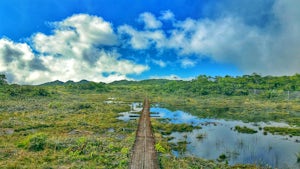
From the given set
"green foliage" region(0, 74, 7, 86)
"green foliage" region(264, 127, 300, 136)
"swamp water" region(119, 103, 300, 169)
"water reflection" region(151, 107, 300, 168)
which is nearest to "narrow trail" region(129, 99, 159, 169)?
"swamp water" region(119, 103, 300, 169)

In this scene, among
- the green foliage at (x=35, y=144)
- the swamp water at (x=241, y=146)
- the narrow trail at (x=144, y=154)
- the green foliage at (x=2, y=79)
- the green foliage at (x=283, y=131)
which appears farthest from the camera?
the green foliage at (x=2, y=79)

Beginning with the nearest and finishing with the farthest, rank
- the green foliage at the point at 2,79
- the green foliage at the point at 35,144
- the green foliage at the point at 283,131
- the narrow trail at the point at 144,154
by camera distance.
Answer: the narrow trail at the point at 144,154 → the green foliage at the point at 35,144 → the green foliage at the point at 283,131 → the green foliage at the point at 2,79

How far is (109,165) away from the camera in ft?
63.0

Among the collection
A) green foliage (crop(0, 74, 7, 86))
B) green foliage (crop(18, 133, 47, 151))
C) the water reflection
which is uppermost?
green foliage (crop(0, 74, 7, 86))

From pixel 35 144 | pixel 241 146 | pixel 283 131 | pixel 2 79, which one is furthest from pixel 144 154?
pixel 2 79

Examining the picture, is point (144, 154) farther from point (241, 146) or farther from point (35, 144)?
point (241, 146)

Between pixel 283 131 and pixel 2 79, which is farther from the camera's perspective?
pixel 2 79

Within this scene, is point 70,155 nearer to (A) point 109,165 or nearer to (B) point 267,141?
(A) point 109,165

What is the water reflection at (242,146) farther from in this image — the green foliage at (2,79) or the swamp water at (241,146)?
the green foliage at (2,79)

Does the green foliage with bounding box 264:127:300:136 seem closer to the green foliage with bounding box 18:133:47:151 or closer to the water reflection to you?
the water reflection

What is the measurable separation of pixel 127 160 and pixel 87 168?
10.5 ft

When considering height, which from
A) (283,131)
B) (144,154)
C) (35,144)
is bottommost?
(144,154)

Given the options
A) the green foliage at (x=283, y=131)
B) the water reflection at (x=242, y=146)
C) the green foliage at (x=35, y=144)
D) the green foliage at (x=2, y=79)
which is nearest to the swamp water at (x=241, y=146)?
the water reflection at (x=242, y=146)

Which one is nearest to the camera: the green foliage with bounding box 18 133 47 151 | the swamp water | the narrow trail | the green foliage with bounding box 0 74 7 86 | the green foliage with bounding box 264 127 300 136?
the narrow trail
